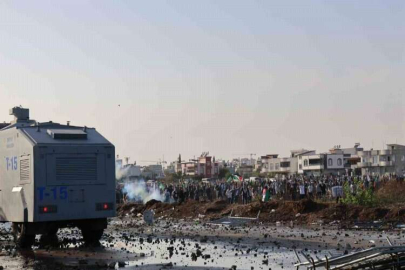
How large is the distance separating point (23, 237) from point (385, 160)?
438ft

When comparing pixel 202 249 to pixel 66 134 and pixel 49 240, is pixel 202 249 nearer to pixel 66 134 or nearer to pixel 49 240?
pixel 66 134

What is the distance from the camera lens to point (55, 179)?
21.1 meters

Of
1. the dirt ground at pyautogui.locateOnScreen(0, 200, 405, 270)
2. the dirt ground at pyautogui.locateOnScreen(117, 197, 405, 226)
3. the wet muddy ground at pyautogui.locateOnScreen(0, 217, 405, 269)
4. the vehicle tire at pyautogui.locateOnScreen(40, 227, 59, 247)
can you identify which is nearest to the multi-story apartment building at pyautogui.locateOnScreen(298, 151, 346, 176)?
the dirt ground at pyautogui.locateOnScreen(117, 197, 405, 226)

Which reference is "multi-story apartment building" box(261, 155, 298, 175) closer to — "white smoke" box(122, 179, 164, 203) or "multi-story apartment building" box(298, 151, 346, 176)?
"multi-story apartment building" box(298, 151, 346, 176)

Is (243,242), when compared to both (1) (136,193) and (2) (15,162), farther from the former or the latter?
(1) (136,193)

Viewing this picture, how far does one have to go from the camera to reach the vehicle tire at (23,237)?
2156 cm

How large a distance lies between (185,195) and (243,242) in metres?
32.7

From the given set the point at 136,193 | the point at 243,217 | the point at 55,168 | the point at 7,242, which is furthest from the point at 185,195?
the point at 55,168

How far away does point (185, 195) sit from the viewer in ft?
182

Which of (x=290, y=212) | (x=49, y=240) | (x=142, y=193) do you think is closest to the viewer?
(x=49, y=240)

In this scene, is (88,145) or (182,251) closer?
(182,251)

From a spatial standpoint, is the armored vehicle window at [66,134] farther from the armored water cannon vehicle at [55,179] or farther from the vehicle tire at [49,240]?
the vehicle tire at [49,240]

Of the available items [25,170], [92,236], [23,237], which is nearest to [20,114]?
[25,170]

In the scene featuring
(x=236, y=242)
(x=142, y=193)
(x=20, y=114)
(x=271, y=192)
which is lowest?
(x=236, y=242)
